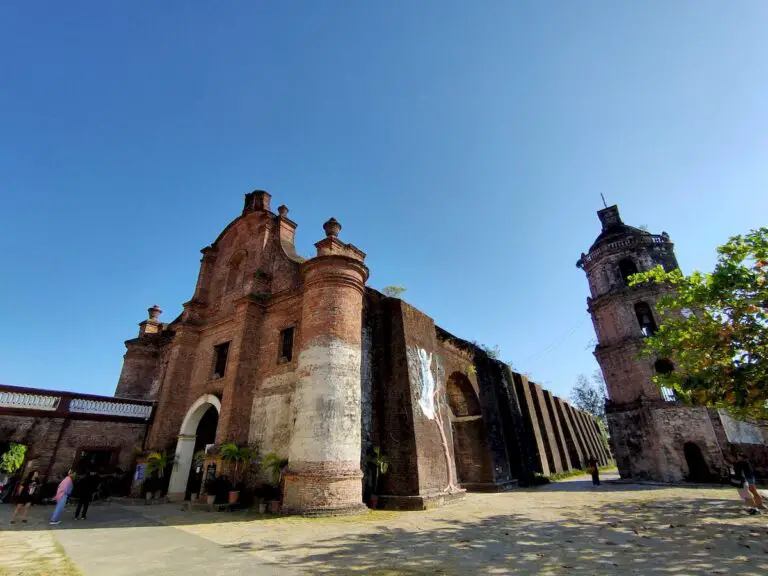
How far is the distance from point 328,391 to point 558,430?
22.1 metres

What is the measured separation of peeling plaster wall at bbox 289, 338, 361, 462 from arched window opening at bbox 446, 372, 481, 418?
24.0 feet

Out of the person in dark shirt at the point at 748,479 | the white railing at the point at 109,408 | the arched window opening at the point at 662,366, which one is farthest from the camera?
the arched window opening at the point at 662,366

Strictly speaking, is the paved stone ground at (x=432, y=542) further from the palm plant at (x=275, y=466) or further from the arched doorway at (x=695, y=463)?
the arched doorway at (x=695, y=463)

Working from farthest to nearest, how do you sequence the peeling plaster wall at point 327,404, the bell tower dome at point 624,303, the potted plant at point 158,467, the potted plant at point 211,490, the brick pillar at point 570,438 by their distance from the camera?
the brick pillar at point 570,438
the bell tower dome at point 624,303
the potted plant at point 158,467
the potted plant at point 211,490
the peeling plaster wall at point 327,404

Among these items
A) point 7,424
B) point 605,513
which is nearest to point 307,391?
point 605,513

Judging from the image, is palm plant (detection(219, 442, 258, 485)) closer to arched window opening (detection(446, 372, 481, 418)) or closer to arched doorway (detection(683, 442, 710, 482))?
arched window opening (detection(446, 372, 481, 418))

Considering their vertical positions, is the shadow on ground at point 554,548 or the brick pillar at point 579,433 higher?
the brick pillar at point 579,433

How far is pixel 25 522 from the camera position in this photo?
8.48 metres

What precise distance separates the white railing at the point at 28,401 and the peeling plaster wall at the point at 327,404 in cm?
1046

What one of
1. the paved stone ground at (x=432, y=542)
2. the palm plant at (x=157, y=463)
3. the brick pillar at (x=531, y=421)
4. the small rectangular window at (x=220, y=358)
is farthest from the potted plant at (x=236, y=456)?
the brick pillar at (x=531, y=421)

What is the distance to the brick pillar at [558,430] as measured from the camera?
81.0ft

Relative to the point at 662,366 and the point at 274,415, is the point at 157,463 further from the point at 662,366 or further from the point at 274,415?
the point at 662,366

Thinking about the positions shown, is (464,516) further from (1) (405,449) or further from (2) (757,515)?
(2) (757,515)

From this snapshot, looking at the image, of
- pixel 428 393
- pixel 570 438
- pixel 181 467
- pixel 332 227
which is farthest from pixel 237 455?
pixel 570 438
